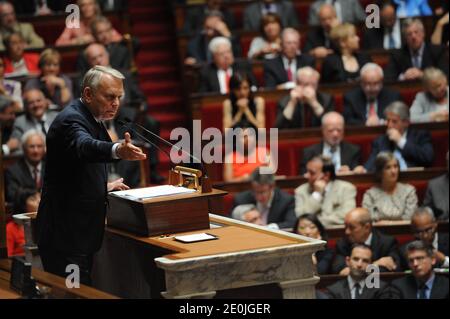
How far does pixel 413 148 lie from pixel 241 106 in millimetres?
1107

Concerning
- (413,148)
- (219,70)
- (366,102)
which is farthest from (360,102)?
(219,70)

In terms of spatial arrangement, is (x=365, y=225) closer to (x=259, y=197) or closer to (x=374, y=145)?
(x=259, y=197)

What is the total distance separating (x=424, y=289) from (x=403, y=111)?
4.87 ft

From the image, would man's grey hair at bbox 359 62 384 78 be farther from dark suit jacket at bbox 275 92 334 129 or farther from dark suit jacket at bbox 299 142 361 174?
dark suit jacket at bbox 299 142 361 174

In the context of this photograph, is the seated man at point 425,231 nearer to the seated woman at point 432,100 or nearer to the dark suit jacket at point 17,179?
the seated woman at point 432,100

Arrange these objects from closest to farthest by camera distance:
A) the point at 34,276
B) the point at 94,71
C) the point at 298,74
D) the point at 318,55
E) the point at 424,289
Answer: the point at 34,276 → the point at 94,71 → the point at 424,289 → the point at 298,74 → the point at 318,55

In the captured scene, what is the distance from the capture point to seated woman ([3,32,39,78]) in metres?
7.38

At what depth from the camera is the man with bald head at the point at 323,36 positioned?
7.51 metres

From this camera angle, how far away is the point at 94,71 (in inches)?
136

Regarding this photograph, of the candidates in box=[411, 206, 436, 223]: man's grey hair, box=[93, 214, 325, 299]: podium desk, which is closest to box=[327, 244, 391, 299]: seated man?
box=[411, 206, 436, 223]: man's grey hair
